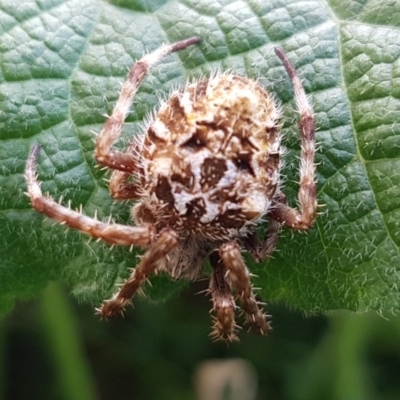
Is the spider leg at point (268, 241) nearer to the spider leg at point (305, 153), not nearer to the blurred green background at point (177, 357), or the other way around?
the spider leg at point (305, 153)

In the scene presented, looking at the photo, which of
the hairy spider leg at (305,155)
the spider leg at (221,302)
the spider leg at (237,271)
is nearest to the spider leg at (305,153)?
the hairy spider leg at (305,155)

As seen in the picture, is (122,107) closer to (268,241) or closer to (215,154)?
(215,154)

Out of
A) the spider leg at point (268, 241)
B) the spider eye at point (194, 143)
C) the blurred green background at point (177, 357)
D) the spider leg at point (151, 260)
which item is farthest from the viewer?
the blurred green background at point (177, 357)

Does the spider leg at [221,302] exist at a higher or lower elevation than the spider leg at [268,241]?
lower

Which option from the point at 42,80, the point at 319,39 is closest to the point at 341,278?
the point at 319,39

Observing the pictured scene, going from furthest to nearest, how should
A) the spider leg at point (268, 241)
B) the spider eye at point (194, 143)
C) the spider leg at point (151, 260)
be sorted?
the spider leg at point (268, 241) → the spider leg at point (151, 260) → the spider eye at point (194, 143)

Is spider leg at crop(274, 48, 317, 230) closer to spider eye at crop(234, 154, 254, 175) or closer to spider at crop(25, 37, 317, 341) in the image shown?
spider at crop(25, 37, 317, 341)

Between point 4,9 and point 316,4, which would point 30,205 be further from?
point 316,4
